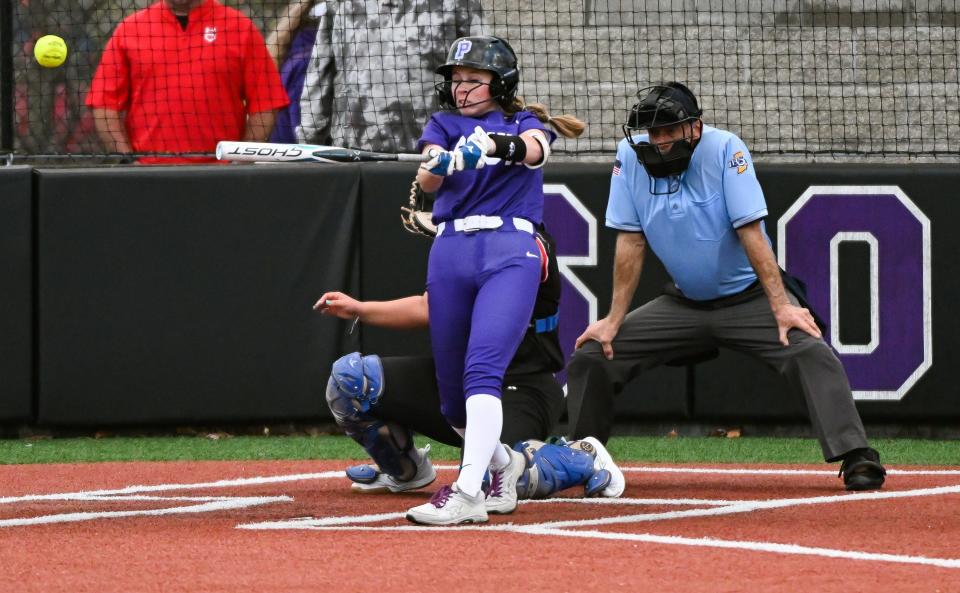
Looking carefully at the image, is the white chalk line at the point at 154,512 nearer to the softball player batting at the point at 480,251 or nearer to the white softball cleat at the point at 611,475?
the softball player batting at the point at 480,251

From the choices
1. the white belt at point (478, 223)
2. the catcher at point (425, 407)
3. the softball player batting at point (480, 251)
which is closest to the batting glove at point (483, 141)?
the softball player batting at point (480, 251)

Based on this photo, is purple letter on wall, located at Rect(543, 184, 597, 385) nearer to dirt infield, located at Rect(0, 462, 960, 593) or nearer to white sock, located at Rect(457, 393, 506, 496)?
dirt infield, located at Rect(0, 462, 960, 593)

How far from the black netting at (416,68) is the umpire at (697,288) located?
7.12 feet

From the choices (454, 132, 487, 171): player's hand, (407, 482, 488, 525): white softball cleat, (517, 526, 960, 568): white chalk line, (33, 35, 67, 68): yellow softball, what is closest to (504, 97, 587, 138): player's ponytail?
(454, 132, 487, 171): player's hand

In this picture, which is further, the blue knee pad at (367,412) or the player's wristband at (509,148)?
the blue knee pad at (367,412)

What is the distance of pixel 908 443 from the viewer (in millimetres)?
7918

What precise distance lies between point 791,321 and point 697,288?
1.37ft

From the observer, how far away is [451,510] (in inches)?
188

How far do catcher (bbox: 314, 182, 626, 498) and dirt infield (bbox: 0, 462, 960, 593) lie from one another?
0.11m

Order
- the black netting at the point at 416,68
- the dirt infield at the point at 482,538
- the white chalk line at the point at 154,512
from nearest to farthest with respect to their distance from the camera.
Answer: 1. the dirt infield at the point at 482,538
2. the white chalk line at the point at 154,512
3. the black netting at the point at 416,68

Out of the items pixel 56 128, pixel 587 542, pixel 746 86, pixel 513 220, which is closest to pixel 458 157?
pixel 513 220

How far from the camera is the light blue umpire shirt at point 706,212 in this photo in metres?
6.09

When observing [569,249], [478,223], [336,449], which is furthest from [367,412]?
[569,249]

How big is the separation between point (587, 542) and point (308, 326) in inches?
159
